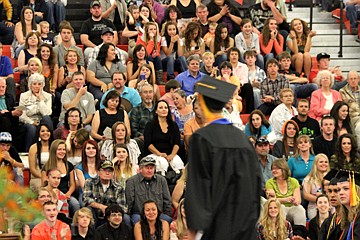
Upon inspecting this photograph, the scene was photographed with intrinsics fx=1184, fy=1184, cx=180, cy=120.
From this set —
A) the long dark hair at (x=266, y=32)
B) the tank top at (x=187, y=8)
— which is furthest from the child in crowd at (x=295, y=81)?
the tank top at (x=187, y=8)

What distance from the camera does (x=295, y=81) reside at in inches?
688

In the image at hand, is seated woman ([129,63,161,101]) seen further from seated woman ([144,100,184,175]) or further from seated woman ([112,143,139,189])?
seated woman ([112,143,139,189])

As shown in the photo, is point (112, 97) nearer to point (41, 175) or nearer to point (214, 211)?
point (41, 175)

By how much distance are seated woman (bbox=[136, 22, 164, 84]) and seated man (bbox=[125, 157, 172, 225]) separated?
3.26m

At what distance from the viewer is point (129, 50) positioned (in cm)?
1739

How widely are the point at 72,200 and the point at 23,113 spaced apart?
78.0 inches

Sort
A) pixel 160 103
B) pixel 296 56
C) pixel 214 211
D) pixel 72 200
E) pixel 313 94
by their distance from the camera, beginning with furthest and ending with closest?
1. pixel 296 56
2. pixel 313 94
3. pixel 160 103
4. pixel 72 200
5. pixel 214 211

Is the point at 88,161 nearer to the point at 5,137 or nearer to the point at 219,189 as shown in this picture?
the point at 5,137

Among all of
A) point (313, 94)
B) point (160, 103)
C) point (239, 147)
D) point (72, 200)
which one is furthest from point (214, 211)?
point (313, 94)

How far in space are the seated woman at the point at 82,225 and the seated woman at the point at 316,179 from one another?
288 centimetres

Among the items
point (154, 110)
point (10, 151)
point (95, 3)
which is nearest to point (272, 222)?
point (154, 110)

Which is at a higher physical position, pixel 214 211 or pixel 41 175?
pixel 214 211

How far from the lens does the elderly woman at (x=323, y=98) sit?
54.9 ft

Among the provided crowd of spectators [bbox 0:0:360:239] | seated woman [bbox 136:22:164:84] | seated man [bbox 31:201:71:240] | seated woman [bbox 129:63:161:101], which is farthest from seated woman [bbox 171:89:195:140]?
seated man [bbox 31:201:71:240]
